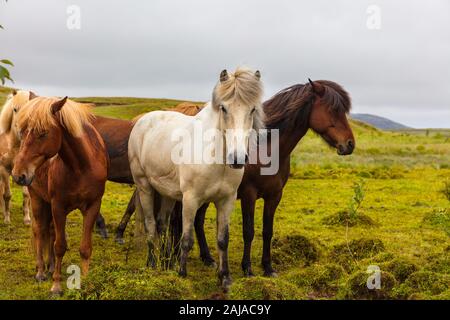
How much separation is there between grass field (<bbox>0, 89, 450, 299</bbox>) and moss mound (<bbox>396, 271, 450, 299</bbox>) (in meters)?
0.01

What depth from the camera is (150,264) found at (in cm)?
728

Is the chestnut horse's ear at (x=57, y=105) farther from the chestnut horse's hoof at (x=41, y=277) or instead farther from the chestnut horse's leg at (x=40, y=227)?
the chestnut horse's hoof at (x=41, y=277)

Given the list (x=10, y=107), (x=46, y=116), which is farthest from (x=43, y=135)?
(x=10, y=107)

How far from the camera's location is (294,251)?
851 centimetres

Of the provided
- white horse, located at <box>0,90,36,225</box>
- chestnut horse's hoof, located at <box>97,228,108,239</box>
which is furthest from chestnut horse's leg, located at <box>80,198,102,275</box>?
chestnut horse's hoof, located at <box>97,228,108,239</box>

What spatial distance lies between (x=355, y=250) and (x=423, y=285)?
2.24 m

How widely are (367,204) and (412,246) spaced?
479cm

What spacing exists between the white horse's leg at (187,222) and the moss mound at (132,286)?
1.75ft

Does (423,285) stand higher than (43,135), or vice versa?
(43,135)

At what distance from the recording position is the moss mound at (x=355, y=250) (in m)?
8.12

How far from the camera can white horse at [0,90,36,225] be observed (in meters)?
8.52

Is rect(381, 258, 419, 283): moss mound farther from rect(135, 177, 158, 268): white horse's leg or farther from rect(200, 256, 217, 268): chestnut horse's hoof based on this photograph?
rect(135, 177, 158, 268): white horse's leg

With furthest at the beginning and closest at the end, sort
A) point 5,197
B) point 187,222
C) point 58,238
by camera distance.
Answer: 1. point 5,197
2. point 187,222
3. point 58,238

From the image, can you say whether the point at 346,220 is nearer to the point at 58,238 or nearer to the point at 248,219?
the point at 248,219
